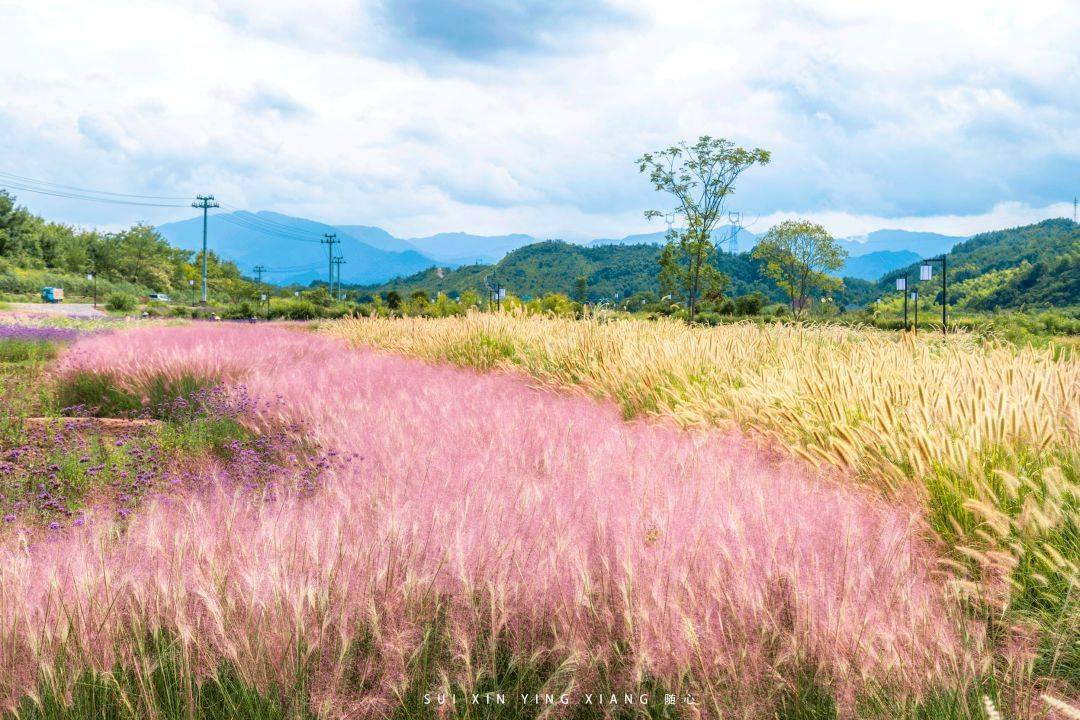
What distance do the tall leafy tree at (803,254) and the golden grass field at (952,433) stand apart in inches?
2135

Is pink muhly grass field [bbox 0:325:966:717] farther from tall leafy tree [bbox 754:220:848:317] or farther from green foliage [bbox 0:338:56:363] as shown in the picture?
tall leafy tree [bbox 754:220:848:317]

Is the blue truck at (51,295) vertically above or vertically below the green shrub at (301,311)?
above

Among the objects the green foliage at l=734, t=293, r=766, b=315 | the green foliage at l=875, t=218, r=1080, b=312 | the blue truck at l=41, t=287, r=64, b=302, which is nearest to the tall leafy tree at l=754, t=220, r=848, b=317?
the green foliage at l=875, t=218, r=1080, b=312

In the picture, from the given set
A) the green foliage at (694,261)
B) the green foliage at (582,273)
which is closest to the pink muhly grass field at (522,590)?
the green foliage at (694,261)

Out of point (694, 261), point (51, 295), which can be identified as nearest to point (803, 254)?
point (694, 261)

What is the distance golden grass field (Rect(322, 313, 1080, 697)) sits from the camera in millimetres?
2051

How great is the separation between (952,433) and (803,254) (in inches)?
2372

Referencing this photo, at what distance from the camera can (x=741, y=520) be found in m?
2.01

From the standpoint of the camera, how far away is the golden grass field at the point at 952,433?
6.73 ft

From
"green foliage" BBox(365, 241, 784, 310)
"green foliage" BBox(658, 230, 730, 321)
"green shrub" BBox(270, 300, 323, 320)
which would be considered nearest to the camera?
"green foliage" BBox(658, 230, 730, 321)

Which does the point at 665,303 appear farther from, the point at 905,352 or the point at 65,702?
the point at 65,702

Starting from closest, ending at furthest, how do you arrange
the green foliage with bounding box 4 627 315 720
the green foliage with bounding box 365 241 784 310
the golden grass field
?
the green foliage with bounding box 4 627 315 720, the golden grass field, the green foliage with bounding box 365 241 784 310

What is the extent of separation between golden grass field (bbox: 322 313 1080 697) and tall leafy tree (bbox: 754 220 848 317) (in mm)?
54241

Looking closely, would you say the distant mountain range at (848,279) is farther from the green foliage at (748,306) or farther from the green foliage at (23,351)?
the green foliage at (23,351)
